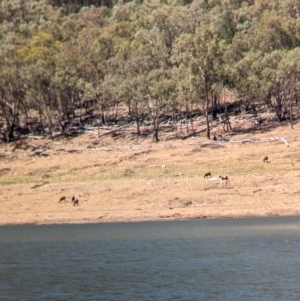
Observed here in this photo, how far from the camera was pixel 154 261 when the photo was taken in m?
30.2

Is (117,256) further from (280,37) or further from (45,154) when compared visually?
(280,37)

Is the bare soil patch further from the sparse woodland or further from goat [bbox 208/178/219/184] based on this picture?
the sparse woodland

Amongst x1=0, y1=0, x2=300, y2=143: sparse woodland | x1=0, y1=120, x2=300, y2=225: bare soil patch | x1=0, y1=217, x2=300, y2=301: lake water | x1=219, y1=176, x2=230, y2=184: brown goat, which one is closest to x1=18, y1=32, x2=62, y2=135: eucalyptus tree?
x1=0, y1=0, x2=300, y2=143: sparse woodland

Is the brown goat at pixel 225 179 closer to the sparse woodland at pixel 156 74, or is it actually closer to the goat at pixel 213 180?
the goat at pixel 213 180

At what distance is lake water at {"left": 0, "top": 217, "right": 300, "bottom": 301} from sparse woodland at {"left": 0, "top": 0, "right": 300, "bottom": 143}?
32142 millimetres

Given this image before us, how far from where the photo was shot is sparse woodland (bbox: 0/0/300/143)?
73.9 meters

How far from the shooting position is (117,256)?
3212 centimetres

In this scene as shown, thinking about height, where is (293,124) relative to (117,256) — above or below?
below

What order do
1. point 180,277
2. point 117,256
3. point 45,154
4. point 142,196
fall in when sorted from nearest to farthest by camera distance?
point 180,277, point 117,256, point 142,196, point 45,154

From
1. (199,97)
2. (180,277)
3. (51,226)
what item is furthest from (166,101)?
(180,277)

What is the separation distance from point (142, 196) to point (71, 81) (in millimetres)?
34080

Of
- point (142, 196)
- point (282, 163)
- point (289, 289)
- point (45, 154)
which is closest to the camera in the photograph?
point (289, 289)

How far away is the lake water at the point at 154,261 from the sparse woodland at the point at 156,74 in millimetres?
32142

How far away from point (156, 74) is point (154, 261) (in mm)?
47913
